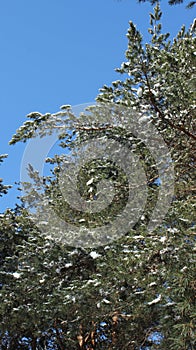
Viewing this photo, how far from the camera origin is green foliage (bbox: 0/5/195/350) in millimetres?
4297

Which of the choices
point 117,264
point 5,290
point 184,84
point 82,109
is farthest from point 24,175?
point 184,84

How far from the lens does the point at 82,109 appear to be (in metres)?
5.59

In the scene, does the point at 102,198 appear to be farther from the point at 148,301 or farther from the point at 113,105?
the point at 148,301

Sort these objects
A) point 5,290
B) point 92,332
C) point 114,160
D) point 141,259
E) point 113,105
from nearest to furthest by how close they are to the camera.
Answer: point 141,259 → point 113,105 → point 114,160 → point 5,290 → point 92,332

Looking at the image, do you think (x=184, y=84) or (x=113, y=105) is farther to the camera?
(x=113, y=105)

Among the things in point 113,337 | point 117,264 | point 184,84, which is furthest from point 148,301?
point 113,337

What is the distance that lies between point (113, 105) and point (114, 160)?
872mm

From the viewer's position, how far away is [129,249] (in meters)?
4.79

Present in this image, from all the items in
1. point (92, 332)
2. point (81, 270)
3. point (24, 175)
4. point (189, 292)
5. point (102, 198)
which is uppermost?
point (24, 175)

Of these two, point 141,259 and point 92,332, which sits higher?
point 92,332

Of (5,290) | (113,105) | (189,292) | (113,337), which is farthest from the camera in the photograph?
(113,337)

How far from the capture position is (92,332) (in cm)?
773

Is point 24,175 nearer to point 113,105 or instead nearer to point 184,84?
point 113,105

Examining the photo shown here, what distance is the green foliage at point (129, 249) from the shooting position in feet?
14.1
